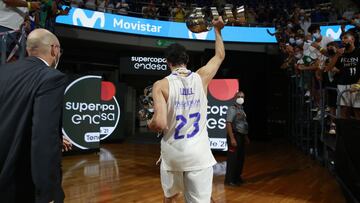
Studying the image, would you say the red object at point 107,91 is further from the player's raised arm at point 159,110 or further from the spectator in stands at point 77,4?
the player's raised arm at point 159,110

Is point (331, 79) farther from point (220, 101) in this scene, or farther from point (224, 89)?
point (220, 101)

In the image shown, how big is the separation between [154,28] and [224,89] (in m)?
5.76

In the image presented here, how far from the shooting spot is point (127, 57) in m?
14.0

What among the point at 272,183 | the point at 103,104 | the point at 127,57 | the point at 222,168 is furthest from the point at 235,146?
the point at 127,57

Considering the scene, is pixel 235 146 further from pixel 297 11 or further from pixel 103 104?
pixel 297 11

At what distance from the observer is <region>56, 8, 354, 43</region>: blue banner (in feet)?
35.9

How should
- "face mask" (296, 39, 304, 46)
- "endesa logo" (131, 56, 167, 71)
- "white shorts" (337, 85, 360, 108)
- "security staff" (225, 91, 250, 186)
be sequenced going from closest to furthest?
1. "white shorts" (337, 85, 360, 108)
2. "security staff" (225, 91, 250, 186)
3. "face mask" (296, 39, 304, 46)
4. "endesa logo" (131, 56, 167, 71)

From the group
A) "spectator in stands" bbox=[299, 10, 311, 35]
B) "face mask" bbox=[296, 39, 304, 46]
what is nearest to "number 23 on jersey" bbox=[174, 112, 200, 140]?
"face mask" bbox=[296, 39, 304, 46]

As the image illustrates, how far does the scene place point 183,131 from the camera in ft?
7.91

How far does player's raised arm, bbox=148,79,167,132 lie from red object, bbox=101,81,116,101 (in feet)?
28.5

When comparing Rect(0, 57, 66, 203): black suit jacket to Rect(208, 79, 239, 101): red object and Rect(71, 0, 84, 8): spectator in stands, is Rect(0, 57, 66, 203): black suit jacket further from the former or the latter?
Rect(71, 0, 84, 8): spectator in stands

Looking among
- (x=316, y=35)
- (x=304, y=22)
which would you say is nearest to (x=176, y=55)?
(x=316, y=35)

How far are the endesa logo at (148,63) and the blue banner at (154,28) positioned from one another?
1.34 metres

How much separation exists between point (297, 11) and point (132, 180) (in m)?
8.08
